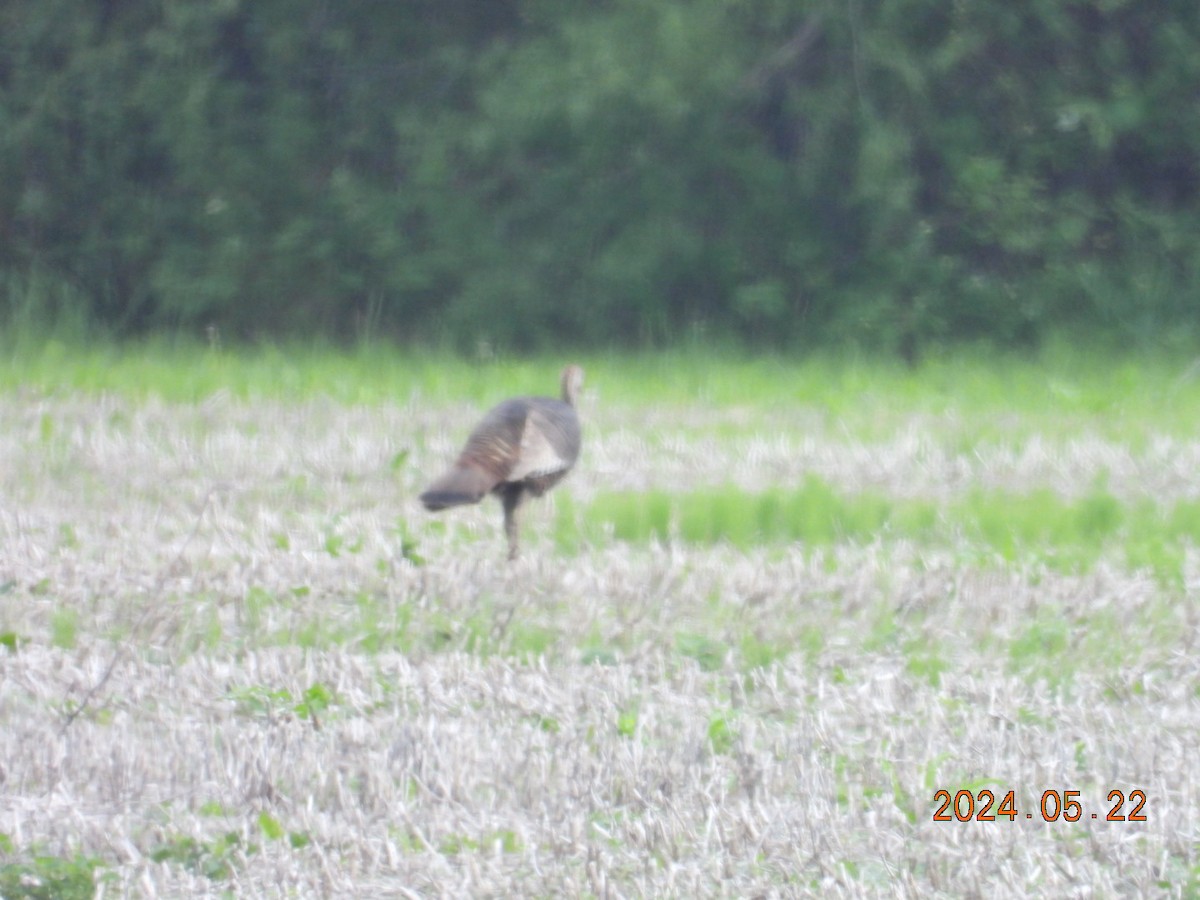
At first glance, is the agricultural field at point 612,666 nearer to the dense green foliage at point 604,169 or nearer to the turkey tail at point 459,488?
the turkey tail at point 459,488

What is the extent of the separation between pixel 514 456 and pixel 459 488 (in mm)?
431

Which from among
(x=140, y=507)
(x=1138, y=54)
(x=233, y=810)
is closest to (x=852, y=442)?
(x=140, y=507)

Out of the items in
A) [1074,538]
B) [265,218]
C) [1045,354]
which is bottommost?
[1074,538]

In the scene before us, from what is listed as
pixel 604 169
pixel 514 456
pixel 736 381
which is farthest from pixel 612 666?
pixel 604 169

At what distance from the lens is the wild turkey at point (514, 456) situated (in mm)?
5601

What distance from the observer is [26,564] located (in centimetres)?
579

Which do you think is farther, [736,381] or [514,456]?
[736,381]

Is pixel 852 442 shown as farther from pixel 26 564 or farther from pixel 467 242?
pixel 467 242

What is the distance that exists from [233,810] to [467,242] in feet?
43.8
